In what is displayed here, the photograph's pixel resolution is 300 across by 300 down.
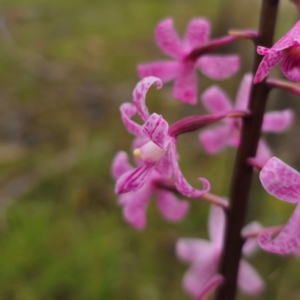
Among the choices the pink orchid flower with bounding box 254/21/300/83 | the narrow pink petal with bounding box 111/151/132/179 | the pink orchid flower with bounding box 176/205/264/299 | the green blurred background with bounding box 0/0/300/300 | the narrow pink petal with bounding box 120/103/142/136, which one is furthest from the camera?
the green blurred background with bounding box 0/0/300/300

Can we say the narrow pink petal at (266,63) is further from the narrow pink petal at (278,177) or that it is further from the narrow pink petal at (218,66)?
the narrow pink petal at (218,66)

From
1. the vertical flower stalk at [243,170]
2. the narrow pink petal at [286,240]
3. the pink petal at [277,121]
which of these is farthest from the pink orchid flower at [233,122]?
the narrow pink petal at [286,240]

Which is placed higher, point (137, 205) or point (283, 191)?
point (283, 191)

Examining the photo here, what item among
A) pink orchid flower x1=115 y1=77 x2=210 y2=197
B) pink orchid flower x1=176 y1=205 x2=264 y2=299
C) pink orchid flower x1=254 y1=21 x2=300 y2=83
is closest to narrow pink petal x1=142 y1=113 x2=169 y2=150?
pink orchid flower x1=115 y1=77 x2=210 y2=197

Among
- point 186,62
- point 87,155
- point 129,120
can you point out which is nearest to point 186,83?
point 186,62

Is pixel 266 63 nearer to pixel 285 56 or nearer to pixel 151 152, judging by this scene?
pixel 285 56

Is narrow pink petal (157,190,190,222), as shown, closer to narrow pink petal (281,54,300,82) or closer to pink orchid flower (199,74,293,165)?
pink orchid flower (199,74,293,165)
